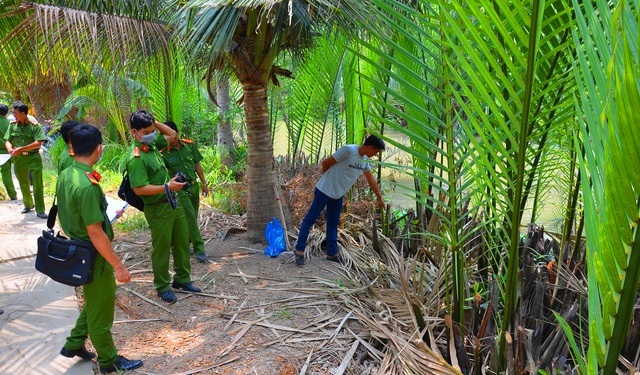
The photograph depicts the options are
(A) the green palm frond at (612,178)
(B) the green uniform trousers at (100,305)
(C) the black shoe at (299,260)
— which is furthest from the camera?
(C) the black shoe at (299,260)

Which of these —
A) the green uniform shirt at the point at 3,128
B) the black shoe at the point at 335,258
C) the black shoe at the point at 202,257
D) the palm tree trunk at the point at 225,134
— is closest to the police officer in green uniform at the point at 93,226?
the black shoe at the point at 202,257

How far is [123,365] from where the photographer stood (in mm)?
3148

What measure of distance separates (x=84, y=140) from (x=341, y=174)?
2571mm

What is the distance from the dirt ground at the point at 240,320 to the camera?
3.36 metres

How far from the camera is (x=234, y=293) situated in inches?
176

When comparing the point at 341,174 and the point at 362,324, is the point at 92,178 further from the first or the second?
the point at 341,174

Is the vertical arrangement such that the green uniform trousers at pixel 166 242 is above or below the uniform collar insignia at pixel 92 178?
below

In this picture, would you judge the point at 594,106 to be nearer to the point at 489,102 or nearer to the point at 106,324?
the point at 489,102

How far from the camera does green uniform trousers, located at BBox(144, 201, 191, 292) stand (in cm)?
407

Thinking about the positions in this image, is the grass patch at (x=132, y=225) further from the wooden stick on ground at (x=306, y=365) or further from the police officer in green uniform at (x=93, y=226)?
the wooden stick on ground at (x=306, y=365)

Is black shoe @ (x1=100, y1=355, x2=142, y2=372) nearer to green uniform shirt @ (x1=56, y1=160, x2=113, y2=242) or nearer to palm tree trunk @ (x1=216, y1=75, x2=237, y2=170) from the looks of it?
green uniform shirt @ (x1=56, y1=160, x2=113, y2=242)

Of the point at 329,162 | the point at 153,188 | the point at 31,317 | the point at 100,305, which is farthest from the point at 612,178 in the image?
the point at 31,317

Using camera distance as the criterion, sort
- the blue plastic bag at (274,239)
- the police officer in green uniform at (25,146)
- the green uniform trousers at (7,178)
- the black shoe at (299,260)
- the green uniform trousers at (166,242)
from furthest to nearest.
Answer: the green uniform trousers at (7,178) < the police officer in green uniform at (25,146) < the blue plastic bag at (274,239) < the black shoe at (299,260) < the green uniform trousers at (166,242)

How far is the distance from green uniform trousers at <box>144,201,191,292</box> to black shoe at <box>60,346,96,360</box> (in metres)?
1.04
